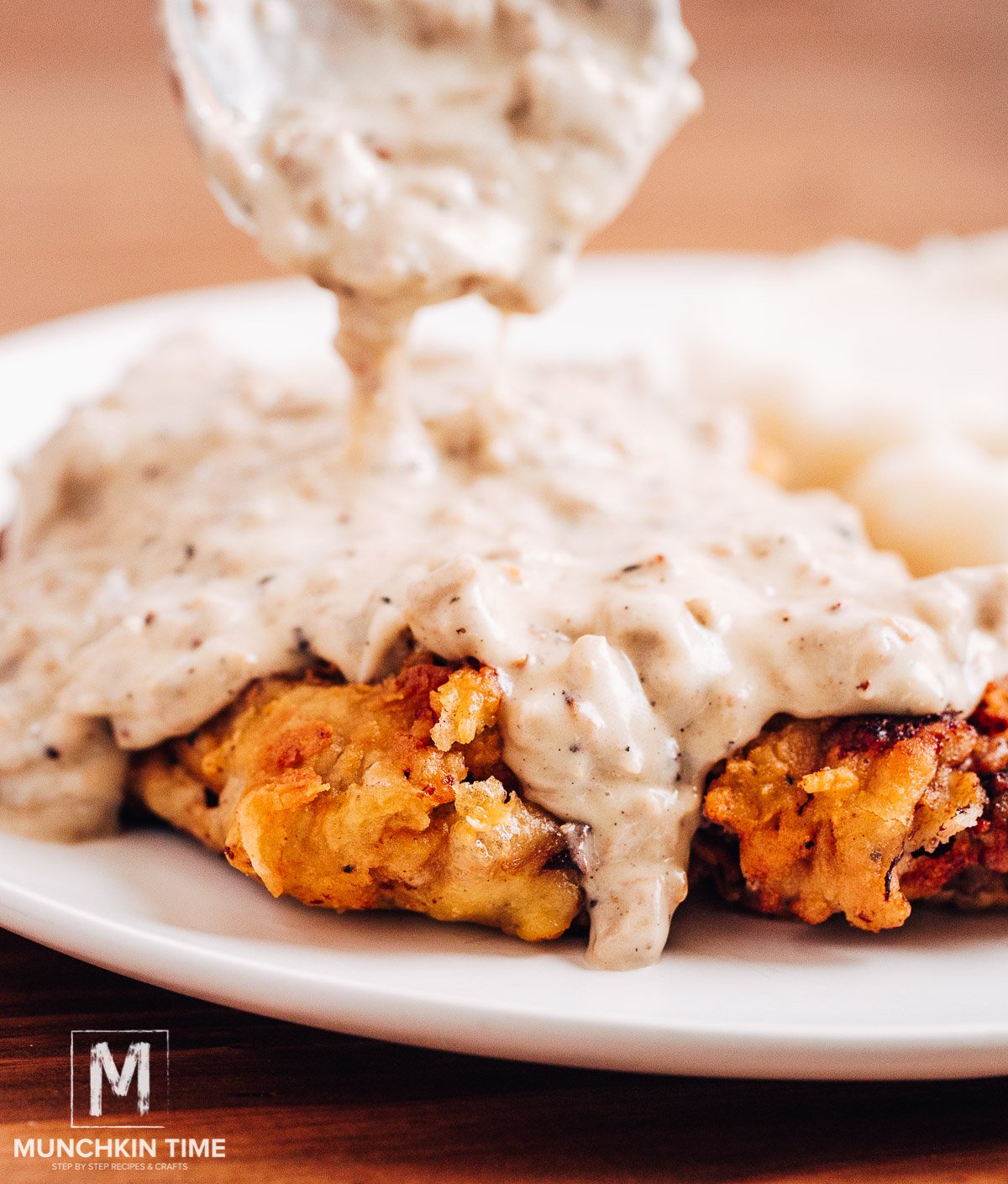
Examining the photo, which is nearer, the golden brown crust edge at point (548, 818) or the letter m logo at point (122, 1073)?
the letter m logo at point (122, 1073)

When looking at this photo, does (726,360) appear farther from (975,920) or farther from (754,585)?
(975,920)

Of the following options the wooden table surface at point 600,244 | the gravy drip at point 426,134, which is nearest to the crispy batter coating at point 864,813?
the wooden table surface at point 600,244

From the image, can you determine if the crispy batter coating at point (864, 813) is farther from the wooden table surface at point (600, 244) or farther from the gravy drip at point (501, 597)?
the wooden table surface at point (600, 244)

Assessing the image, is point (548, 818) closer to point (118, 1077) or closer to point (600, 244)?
point (118, 1077)

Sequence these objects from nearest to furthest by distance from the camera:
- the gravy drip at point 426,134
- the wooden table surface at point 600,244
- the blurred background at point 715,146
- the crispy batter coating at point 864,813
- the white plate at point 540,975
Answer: the white plate at point 540,975 → the wooden table surface at point 600,244 → the crispy batter coating at point 864,813 → the gravy drip at point 426,134 → the blurred background at point 715,146

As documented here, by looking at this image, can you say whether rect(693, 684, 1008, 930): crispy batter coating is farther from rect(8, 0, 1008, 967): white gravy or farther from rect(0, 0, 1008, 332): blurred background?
rect(0, 0, 1008, 332): blurred background

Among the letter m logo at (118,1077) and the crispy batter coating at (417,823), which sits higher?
the crispy batter coating at (417,823)

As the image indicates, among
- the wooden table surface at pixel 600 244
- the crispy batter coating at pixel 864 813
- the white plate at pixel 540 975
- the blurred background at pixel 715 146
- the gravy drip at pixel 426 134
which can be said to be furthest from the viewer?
the blurred background at pixel 715 146
